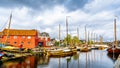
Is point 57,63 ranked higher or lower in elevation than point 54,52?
lower

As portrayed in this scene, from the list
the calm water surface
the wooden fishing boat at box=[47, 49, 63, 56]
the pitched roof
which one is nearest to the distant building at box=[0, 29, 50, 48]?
the pitched roof

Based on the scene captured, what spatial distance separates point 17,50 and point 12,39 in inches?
1011

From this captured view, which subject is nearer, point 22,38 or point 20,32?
point 22,38

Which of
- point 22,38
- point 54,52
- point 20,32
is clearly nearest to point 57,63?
point 54,52

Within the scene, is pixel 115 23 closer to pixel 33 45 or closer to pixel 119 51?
pixel 119 51

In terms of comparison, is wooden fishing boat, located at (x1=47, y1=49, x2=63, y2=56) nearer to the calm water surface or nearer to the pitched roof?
the calm water surface

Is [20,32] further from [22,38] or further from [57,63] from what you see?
[57,63]

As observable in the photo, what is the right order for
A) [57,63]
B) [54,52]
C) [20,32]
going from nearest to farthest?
[57,63] → [54,52] → [20,32]

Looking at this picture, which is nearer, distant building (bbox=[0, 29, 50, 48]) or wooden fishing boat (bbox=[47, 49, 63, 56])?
wooden fishing boat (bbox=[47, 49, 63, 56])

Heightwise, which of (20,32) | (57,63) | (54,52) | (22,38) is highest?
(20,32)

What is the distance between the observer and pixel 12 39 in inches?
3383

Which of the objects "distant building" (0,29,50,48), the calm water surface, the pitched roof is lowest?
the calm water surface

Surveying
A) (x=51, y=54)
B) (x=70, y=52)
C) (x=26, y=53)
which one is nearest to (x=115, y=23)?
(x=70, y=52)

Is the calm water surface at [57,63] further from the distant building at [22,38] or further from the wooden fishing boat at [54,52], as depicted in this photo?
the distant building at [22,38]
